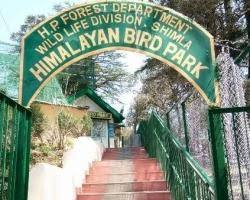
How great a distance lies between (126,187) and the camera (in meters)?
7.44

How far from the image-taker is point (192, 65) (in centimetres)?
396

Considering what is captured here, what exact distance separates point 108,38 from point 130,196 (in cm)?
359

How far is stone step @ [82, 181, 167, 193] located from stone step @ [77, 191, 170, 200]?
0.43m

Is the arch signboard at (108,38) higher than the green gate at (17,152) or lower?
higher

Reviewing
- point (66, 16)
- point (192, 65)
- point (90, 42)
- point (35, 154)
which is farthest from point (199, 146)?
point (35, 154)

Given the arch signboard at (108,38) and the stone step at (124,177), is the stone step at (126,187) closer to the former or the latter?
the stone step at (124,177)

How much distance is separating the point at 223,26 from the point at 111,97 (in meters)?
17.7

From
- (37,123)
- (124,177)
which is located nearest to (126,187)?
(124,177)

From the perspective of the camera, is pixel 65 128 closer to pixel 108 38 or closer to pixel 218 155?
pixel 108 38

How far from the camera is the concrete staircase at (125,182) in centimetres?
680

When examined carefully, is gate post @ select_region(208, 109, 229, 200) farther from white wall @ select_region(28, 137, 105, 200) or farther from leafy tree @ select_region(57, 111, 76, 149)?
leafy tree @ select_region(57, 111, 76, 149)

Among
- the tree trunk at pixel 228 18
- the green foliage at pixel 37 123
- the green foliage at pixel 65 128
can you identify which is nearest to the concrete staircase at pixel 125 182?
the green foliage at pixel 65 128

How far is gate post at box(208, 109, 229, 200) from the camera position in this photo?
3324 mm

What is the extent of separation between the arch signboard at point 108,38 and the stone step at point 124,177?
4.38 metres
